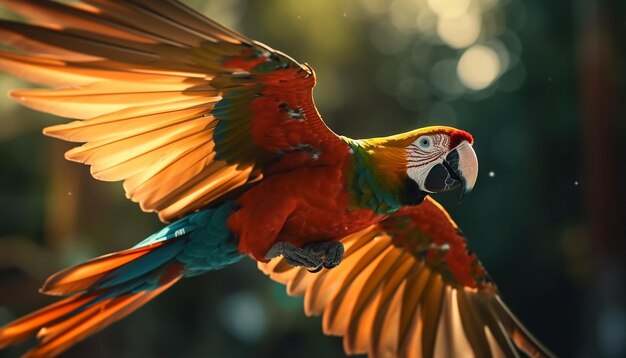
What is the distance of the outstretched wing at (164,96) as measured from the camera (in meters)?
1.69

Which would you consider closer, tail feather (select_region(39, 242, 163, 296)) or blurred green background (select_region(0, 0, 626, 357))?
tail feather (select_region(39, 242, 163, 296))

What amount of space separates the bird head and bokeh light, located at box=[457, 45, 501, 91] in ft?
18.3

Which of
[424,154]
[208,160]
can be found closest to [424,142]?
[424,154]

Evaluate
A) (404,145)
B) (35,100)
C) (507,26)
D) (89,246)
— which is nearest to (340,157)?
→ (404,145)

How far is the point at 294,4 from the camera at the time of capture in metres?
6.77

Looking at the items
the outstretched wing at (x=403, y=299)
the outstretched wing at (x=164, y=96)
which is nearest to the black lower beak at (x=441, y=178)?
the outstretched wing at (x=164, y=96)

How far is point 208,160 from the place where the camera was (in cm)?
246

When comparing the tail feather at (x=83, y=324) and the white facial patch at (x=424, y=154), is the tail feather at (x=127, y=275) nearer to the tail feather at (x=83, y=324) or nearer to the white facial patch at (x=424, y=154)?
the tail feather at (x=83, y=324)

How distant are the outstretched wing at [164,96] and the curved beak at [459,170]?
33 centimetres

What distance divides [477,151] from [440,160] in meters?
5.14

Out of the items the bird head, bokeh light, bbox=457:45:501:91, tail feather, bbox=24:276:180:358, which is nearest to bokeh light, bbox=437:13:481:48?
bokeh light, bbox=457:45:501:91

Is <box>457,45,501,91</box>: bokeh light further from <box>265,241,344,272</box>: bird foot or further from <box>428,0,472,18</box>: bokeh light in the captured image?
<box>265,241,344,272</box>: bird foot

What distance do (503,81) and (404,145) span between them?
18.8ft

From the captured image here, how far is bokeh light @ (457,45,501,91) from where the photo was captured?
25.8ft
